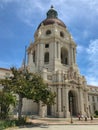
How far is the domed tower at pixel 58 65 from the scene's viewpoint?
4825 centimetres

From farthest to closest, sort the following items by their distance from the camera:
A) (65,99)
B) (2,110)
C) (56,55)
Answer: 1. (56,55)
2. (65,99)
3. (2,110)

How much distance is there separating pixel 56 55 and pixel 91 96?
26629 millimetres

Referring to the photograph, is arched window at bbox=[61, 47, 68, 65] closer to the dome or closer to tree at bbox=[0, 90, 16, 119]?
the dome

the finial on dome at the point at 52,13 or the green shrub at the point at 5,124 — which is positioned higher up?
the finial on dome at the point at 52,13

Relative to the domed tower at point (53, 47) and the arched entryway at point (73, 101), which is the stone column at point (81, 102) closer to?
the arched entryway at point (73, 101)

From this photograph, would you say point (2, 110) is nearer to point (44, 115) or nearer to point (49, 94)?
point (49, 94)

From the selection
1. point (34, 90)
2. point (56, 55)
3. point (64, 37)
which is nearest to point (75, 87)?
point (56, 55)

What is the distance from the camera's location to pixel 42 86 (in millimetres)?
30188

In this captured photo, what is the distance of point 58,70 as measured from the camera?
50594 millimetres

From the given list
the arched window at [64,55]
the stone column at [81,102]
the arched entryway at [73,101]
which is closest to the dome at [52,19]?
the arched window at [64,55]

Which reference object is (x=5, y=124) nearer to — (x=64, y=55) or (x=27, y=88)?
(x=27, y=88)

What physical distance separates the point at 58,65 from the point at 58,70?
415 cm

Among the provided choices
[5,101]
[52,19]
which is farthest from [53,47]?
[5,101]

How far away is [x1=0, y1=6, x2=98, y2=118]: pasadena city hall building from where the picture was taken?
47781 millimetres
